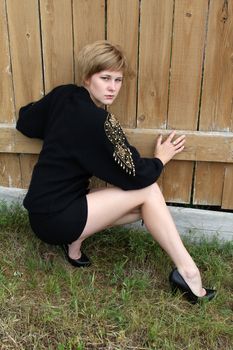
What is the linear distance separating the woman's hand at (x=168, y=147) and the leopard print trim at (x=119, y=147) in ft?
1.17

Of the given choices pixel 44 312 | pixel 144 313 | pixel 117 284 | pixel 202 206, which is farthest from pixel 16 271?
pixel 202 206

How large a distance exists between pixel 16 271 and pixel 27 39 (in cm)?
125

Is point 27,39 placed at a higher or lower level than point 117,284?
higher

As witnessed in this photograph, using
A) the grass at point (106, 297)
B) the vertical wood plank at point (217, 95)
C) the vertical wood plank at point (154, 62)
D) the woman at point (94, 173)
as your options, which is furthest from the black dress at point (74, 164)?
the vertical wood plank at point (217, 95)

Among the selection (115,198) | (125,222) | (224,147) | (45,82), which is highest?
(45,82)

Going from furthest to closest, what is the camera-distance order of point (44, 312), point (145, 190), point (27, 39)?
point (27, 39)
point (145, 190)
point (44, 312)

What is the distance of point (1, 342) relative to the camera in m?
2.12

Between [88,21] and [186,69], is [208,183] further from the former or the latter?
[88,21]

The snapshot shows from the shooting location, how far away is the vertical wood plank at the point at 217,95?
8.02 ft

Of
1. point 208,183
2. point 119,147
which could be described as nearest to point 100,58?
point 119,147

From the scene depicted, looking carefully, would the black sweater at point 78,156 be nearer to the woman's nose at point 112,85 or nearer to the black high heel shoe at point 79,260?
the woman's nose at point 112,85

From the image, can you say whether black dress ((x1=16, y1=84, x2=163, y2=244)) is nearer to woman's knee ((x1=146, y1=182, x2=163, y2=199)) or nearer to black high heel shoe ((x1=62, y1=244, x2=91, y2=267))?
woman's knee ((x1=146, y1=182, x2=163, y2=199))

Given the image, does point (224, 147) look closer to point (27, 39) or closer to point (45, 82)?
point (45, 82)

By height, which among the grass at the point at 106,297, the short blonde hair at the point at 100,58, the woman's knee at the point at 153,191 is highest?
the short blonde hair at the point at 100,58
